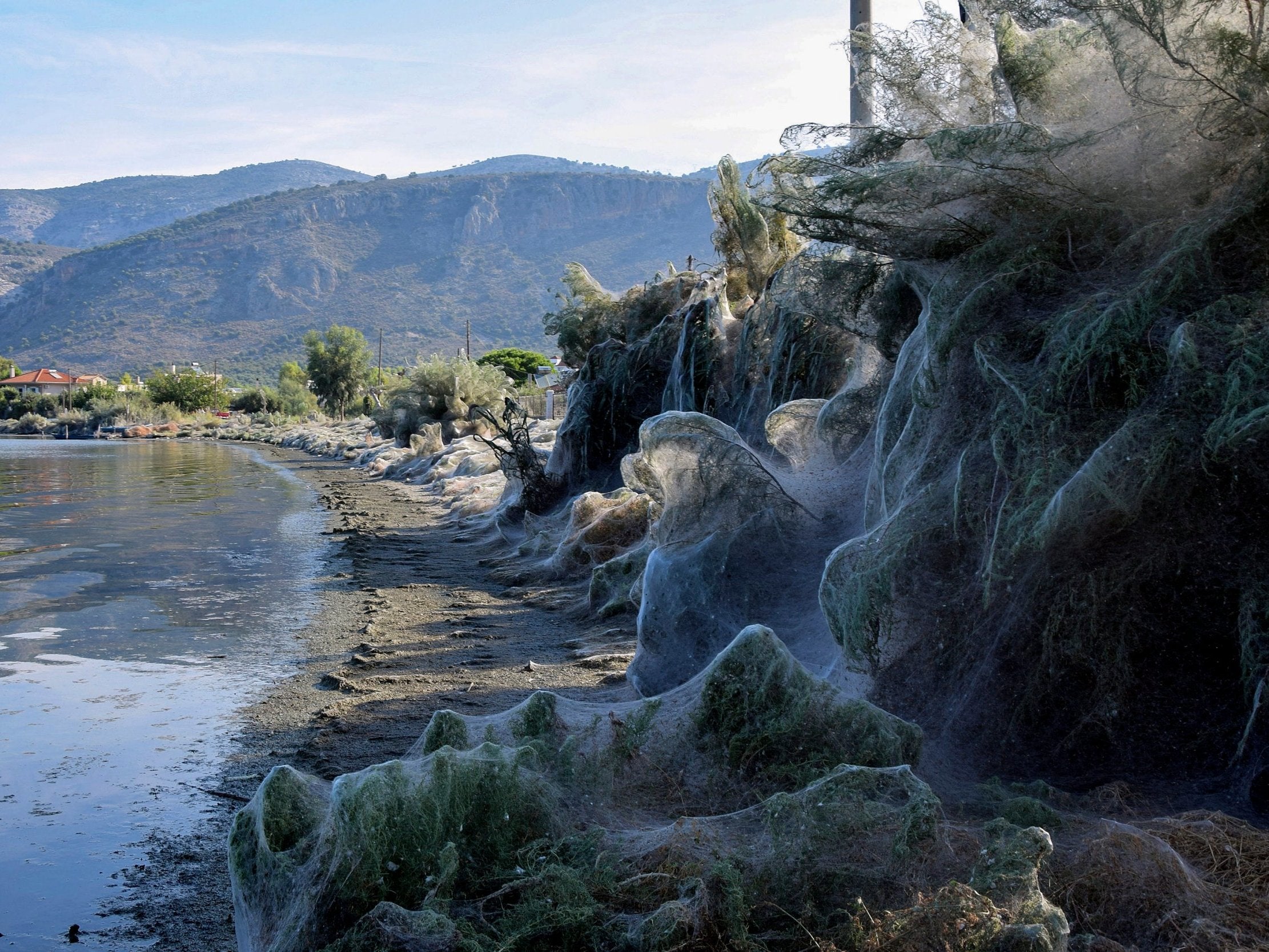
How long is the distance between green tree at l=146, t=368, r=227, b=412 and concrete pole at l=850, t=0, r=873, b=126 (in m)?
79.0

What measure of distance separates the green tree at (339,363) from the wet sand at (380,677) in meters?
65.7

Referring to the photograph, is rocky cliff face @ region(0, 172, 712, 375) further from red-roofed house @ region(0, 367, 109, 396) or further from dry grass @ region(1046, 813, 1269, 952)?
dry grass @ region(1046, 813, 1269, 952)

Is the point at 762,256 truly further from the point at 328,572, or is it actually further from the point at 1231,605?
the point at 1231,605

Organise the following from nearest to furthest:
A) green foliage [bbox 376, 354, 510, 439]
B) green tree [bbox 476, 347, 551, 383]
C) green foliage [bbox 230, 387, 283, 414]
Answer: green foliage [bbox 376, 354, 510, 439] → green tree [bbox 476, 347, 551, 383] → green foliage [bbox 230, 387, 283, 414]

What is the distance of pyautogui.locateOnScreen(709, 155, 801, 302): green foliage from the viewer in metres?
14.7

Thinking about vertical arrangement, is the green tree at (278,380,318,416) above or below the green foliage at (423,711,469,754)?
below

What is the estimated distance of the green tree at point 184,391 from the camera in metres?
83.1

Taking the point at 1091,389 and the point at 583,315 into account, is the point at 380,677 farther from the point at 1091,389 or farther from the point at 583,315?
the point at 583,315

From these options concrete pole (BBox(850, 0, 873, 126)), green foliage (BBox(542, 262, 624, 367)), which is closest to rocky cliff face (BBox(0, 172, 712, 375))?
green foliage (BBox(542, 262, 624, 367))

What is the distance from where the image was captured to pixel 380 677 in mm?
7820

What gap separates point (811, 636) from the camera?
6.04 m

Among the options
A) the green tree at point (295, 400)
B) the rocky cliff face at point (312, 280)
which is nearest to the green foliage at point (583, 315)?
the green tree at point (295, 400)

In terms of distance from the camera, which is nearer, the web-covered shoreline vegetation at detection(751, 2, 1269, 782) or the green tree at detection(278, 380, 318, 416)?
the web-covered shoreline vegetation at detection(751, 2, 1269, 782)

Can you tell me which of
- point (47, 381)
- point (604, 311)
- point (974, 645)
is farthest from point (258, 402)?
point (974, 645)
